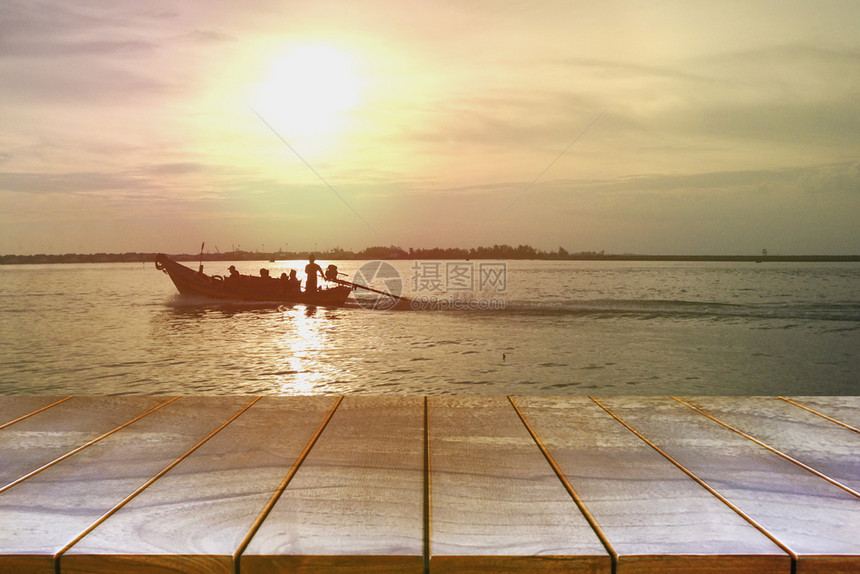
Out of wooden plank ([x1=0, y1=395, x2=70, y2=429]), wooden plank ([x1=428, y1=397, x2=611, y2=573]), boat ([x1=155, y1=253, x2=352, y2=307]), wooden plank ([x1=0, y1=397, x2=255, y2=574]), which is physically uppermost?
wooden plank ([x1=428, y1=397, x2=611, y2=573])

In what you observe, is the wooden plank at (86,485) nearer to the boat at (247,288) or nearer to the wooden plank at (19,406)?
the wooden plank at (19,406)

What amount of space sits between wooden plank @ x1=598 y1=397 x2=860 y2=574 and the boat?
58.3ft

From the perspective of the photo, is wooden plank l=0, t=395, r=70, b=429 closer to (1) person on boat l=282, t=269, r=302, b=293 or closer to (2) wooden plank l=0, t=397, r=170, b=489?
(2) wooden plank l=0, t=397, r=170, b=489

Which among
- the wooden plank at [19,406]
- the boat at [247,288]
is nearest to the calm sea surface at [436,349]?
the boat at [247,288]

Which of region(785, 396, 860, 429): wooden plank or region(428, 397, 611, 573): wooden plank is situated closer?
region(428, 397, 611, 573): wooden plank

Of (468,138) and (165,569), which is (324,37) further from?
(165,569)

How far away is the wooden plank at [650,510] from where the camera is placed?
39.6 inches

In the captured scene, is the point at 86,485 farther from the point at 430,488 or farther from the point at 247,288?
the point at 247,288

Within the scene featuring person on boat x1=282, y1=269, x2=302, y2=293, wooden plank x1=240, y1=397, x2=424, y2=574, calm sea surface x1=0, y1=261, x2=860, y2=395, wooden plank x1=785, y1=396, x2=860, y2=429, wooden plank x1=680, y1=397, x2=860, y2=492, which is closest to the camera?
wooden plank x1=240, y1=397, x2=424, y2=574

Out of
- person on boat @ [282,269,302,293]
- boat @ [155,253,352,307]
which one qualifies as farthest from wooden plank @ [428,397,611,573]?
person on boat @ [282,269,302,293]

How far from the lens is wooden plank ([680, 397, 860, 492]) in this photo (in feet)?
4.94

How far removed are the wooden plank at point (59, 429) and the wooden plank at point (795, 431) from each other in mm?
1898

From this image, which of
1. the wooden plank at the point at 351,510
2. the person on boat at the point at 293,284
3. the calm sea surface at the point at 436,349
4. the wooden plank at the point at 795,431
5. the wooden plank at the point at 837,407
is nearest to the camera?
the wooden plank at the point at 351,510

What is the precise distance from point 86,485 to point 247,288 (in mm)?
20136
